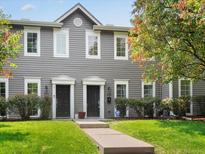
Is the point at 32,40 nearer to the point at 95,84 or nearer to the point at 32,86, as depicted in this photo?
the point at 32,86

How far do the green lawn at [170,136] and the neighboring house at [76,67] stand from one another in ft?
25.5

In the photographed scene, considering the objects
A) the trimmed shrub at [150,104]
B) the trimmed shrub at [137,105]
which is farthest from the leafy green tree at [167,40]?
the trimmed shrub at [150,104]

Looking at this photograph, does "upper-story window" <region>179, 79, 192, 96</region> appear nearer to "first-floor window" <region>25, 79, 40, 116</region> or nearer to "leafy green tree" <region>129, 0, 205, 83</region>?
"leafy green tree" <region>129, 0, 205, 83</region>

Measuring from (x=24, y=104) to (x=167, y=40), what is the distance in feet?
30.5

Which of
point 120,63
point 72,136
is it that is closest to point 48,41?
point 120,63

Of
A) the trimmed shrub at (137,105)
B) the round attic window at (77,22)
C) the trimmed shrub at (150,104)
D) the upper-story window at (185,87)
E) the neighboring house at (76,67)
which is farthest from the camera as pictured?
the upper-story window at (185,87)

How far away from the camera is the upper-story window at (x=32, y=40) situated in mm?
24375

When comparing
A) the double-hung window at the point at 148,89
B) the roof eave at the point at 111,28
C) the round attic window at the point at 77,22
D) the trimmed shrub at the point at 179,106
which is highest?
the round attic window at the point at 77,22

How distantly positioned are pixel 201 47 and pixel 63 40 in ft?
32.6

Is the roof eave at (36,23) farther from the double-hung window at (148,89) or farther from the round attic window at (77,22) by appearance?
the double-hung window at (148,89)

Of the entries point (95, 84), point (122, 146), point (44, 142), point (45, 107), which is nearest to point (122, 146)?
point (122, 146)

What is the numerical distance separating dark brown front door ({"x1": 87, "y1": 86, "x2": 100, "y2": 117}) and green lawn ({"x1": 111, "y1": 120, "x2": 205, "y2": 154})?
305 inches

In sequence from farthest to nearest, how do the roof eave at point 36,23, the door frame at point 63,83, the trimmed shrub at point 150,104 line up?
the trimmed shrub at point 150,104 → the door frame at point 63,83 → the roof eave at point 36,23

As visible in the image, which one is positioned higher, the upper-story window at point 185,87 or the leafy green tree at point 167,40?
the leafy green tree at point 167,40
